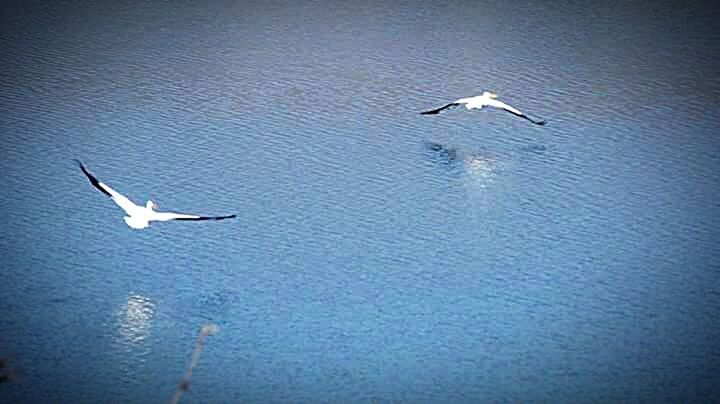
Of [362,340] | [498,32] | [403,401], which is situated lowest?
[403,401]

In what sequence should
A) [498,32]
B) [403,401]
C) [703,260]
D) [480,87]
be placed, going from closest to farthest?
[403,401], [703,260], [480,87], [498,32]

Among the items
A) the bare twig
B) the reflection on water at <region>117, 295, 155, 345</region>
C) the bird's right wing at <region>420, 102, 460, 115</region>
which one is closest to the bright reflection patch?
the bird's right wing at <region>420, 102, 460, 115</region>

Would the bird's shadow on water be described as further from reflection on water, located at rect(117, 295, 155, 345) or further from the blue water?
reflection on water, located at rect(117, 295, 155, 345)

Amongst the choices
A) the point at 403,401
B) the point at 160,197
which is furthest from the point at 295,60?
the point at 403,401

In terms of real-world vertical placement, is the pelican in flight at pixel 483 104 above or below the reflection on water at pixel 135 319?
above

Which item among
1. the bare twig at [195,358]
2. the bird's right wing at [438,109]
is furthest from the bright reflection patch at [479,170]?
the bare twig at [195,358]

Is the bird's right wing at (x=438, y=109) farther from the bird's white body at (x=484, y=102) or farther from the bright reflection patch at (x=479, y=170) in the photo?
the bright reflection patch at (x=479, y=170)

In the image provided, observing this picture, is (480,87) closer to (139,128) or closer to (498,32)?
(498,32)
